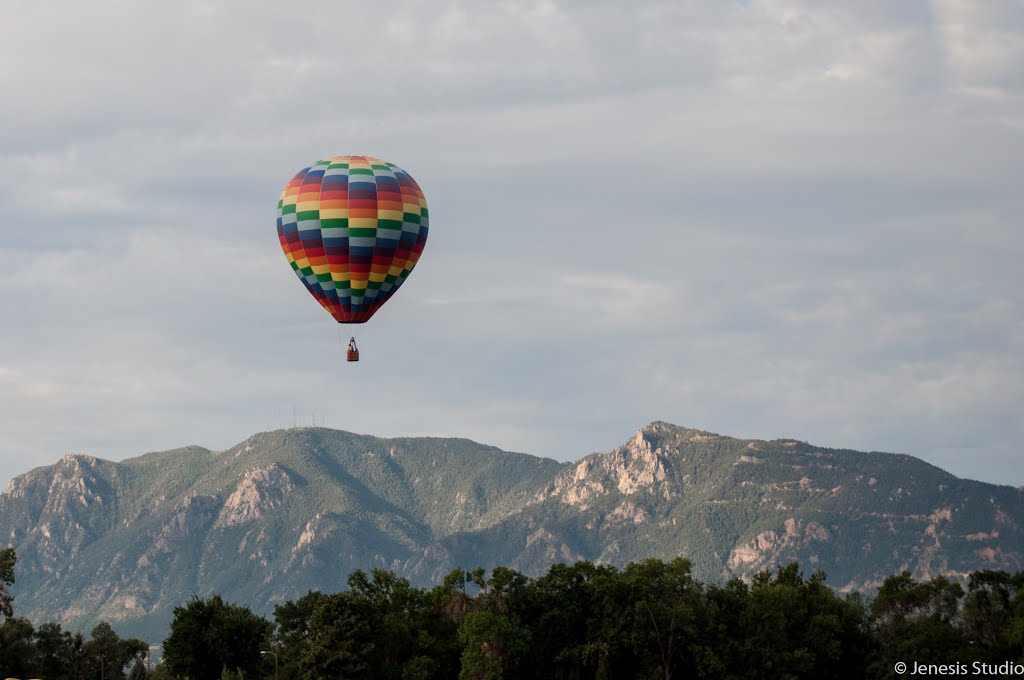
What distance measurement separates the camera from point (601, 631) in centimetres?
13975

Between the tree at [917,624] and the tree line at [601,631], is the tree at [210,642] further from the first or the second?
the tree at [917,624]

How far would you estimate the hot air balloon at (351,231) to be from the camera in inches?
4444

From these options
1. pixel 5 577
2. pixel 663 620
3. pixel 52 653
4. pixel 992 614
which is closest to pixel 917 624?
pixel 992 614

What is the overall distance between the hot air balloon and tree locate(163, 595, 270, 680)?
4754cm

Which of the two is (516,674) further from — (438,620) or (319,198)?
(319,198)

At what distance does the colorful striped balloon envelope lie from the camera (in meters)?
113

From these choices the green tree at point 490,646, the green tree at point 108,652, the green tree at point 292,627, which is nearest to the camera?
the green tree at point 490,646

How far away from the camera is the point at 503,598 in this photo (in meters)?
142

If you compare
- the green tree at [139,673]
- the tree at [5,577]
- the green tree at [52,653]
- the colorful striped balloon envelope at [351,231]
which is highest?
the colorful striped balloon envelope at [351,231]

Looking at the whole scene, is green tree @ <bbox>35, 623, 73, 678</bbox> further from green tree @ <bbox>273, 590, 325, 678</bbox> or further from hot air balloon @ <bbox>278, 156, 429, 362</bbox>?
hot air balloon @ <bbox>278, 156, 429, 362</bbox>

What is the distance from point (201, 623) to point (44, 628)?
3226cm

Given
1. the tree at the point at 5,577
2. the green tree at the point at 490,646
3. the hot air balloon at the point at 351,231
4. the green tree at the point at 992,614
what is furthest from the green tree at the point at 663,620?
the tree at the point at 5,577

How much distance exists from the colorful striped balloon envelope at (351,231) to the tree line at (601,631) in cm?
3390

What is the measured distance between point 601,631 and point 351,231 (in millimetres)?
48284
